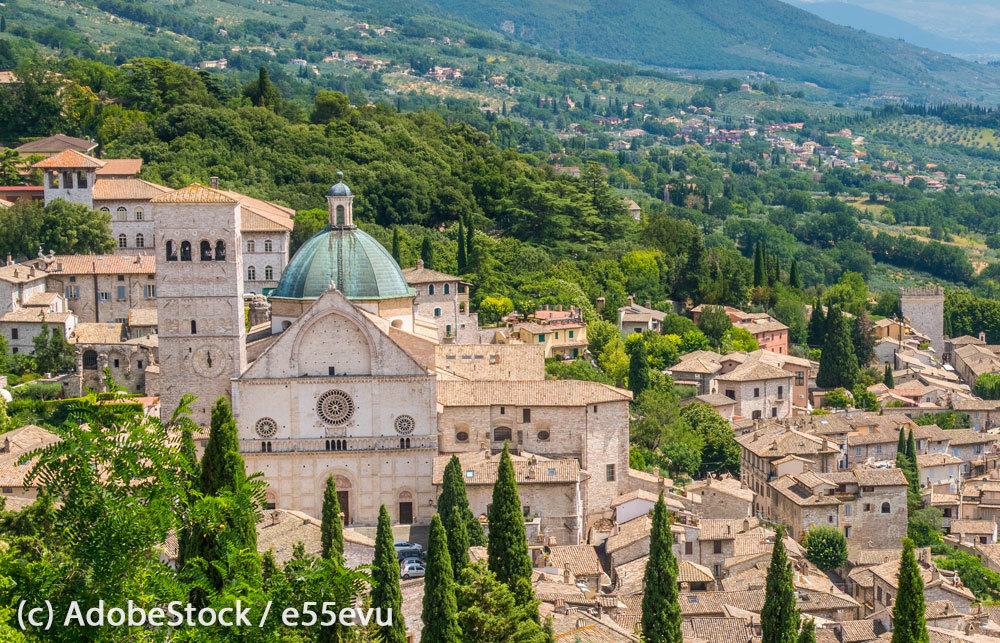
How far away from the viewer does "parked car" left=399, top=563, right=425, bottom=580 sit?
47250 mm

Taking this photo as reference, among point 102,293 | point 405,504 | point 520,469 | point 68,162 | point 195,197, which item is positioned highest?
point 195,197

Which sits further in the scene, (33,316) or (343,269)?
(33,316)

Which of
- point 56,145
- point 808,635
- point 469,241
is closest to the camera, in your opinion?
point 808,635

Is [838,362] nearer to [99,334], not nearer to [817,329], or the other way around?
[817,329]

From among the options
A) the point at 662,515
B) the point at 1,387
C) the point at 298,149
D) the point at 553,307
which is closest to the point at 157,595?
the point at 662,515

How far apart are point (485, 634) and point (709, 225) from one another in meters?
152

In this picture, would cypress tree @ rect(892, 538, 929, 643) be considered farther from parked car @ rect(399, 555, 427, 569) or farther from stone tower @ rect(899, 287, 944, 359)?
stone tower @ rect(899, 287, 944, 359)

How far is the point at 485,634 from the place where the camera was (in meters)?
35.9

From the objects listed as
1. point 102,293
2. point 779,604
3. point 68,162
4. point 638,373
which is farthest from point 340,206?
point 68,162

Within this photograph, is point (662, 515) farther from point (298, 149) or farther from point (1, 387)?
point (298, 149)

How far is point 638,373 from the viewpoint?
245 ft

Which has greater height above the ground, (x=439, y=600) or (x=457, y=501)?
(x=439, y=600)

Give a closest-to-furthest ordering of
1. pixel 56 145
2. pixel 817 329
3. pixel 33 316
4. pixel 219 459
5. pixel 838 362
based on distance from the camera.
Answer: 1. pixel 219 459
2. pixel 33 316
3. pixel 838 362
4. pixel 56 145
5. pixel 817 329

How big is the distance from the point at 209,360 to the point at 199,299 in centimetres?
210
